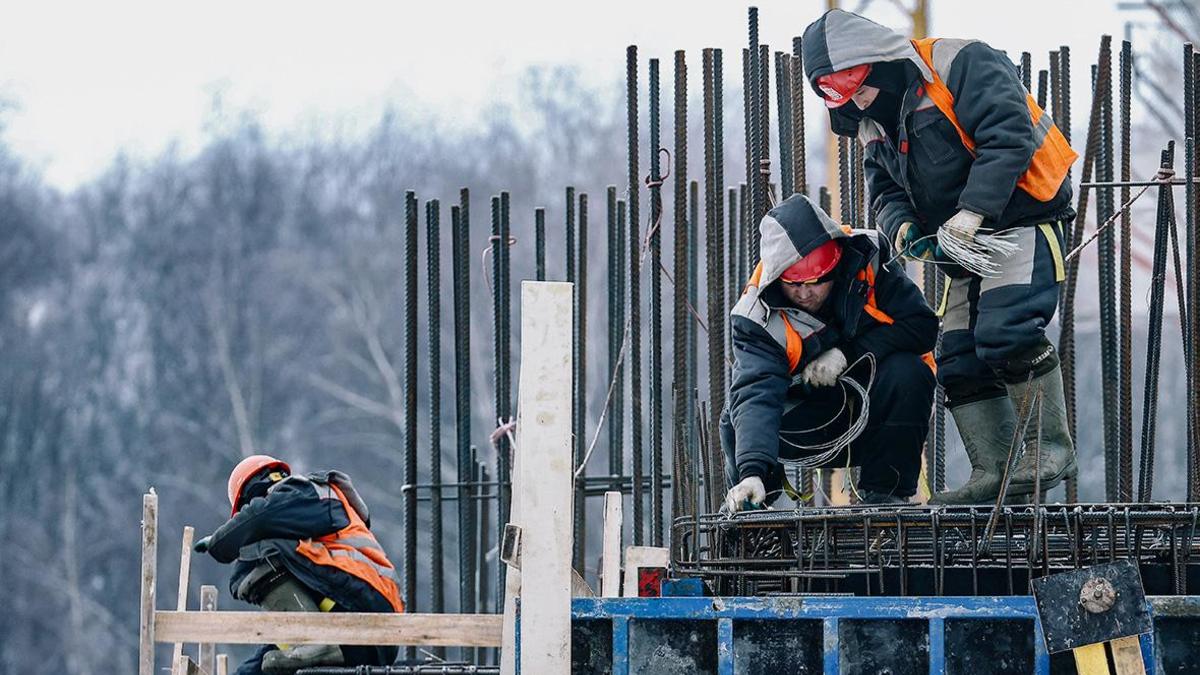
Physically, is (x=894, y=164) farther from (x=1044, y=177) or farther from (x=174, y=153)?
(x=174, y=153)

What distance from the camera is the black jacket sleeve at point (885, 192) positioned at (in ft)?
21.3

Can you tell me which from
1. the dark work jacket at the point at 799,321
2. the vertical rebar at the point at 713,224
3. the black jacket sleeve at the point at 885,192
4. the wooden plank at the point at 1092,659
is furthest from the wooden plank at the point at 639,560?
the wooden plank at the point at 1092,659

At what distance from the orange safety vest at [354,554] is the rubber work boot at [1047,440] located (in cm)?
297

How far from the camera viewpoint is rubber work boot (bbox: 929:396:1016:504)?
20.7 ft

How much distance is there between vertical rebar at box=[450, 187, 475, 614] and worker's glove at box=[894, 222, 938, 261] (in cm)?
298

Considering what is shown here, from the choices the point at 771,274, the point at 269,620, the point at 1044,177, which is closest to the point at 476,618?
the point at 269,620

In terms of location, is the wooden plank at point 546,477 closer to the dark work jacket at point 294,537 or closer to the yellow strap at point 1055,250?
the yellow strap at point 1055,250

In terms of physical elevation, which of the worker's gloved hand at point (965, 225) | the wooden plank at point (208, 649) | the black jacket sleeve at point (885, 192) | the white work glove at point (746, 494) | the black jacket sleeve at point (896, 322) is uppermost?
the black jacket sleeve at point (885, 192)

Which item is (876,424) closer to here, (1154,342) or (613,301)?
(1154,342)

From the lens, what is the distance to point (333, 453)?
30.6 metres

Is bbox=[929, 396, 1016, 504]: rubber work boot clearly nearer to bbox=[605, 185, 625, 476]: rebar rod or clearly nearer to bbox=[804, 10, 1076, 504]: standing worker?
bbox=[804, 10, 1076, 504]: standing worker

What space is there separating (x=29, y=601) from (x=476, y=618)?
26315 mm

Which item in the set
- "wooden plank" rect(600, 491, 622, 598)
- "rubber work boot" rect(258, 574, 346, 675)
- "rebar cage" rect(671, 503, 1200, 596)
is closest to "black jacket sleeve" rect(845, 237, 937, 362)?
"rebar cage" rect(671, 503, 1200, 596)

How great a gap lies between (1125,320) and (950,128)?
1801mm
